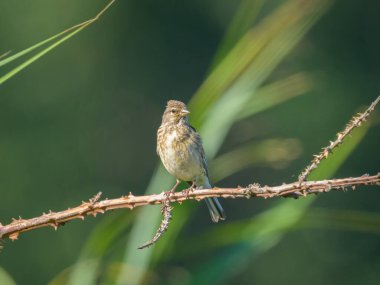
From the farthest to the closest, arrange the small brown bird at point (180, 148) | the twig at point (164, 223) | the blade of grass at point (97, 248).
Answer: the small brown bird at point (180, 148) < the blade of grass at point (97, 248) < the twig at point (164, 223)

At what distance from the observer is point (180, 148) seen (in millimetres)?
5645

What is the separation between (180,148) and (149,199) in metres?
3.19

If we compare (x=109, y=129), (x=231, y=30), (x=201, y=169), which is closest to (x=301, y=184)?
(x=231, y=30)

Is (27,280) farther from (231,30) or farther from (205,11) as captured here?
(231,30)

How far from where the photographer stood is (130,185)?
16.3 meters

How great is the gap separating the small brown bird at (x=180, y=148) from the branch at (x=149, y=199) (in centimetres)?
298

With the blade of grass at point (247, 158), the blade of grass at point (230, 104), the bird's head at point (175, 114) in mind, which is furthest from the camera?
the bird's head at point (175, 114)

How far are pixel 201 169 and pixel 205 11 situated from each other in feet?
42.8

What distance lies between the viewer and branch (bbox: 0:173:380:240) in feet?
7.02

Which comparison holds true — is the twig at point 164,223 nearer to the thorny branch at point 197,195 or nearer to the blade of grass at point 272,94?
the thorny branch at point 197,195

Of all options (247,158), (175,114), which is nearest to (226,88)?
(247,158)

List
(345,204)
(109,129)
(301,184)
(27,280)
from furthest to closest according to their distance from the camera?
(109,129)
(345,204)
(27,280)
(301,184)

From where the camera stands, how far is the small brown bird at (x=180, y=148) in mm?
5570

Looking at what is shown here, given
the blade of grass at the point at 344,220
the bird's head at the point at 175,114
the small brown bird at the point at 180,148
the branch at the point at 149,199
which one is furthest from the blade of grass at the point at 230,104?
the bird's head at the point at 175,114
